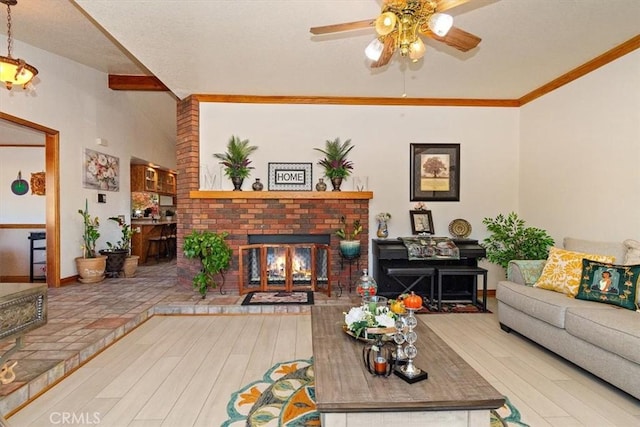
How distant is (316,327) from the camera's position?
2207 mm

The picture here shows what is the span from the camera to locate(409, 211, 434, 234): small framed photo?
15.0 ft

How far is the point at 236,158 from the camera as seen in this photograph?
4371 mm

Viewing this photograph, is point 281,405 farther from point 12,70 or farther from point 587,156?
point 587,156

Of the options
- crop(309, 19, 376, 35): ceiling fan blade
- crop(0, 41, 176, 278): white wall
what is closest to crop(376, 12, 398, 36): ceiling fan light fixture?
crop(309, 19, 376, 35): ceiling fan blade

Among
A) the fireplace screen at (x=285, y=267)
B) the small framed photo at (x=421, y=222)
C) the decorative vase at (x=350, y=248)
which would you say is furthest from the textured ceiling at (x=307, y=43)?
the fireplace screen at (x=285, y=267)

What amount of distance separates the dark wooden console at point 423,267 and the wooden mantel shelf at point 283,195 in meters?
0.68

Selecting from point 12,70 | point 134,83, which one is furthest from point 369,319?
point 134,83

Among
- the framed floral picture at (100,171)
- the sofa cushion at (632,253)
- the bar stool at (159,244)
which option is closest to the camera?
the sofa cushion at (632,253)

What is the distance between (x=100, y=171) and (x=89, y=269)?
5.30 feet

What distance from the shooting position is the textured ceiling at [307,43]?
253cm

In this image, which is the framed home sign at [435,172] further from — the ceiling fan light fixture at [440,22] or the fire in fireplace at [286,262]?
the ceiling fan light fixture at [440,22]

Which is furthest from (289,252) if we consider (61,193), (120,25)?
(61,193)

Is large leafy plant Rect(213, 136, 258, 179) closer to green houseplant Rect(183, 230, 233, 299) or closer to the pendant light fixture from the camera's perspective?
green houseplant Rect(183, 230, 233, 299)

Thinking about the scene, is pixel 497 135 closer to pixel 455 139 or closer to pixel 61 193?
pixel 455 139
